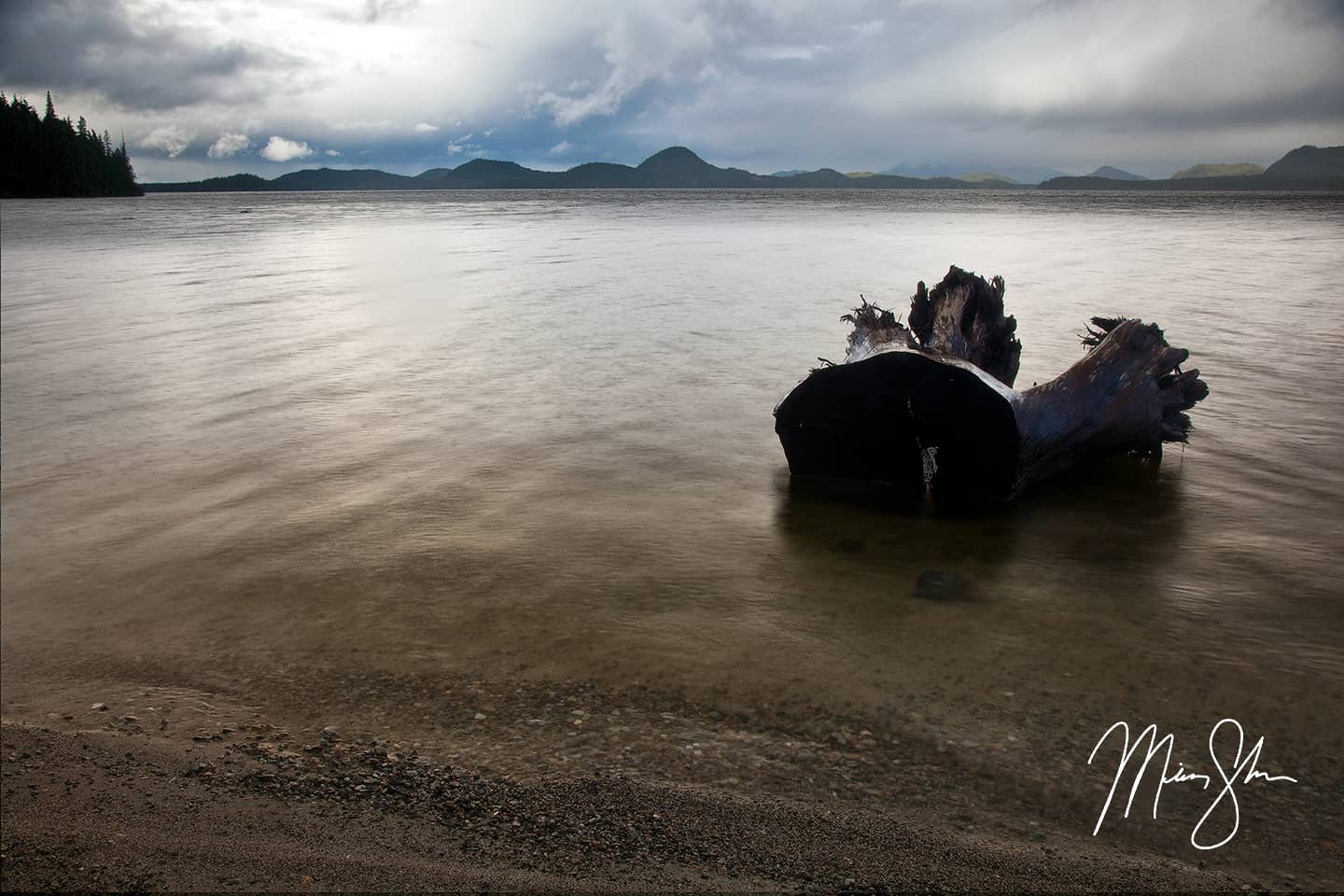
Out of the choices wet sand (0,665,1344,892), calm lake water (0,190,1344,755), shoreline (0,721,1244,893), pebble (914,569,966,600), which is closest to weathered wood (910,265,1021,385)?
calm lake water (0,190,1344,755)

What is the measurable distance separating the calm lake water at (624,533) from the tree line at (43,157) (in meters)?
92.1

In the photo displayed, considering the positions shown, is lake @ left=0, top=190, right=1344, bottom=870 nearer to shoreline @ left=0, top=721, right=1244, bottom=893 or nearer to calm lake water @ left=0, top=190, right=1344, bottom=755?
calm lake water @ left=0, top=190, right=1344, bottom=755

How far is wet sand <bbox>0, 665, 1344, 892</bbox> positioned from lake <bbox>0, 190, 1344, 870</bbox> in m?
0.13

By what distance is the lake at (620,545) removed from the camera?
286 centimetres

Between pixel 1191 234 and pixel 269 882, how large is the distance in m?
35.7

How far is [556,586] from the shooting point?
359 cm

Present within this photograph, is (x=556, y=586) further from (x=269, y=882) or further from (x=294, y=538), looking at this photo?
(x=269, y=882)

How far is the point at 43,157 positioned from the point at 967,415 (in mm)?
102758
